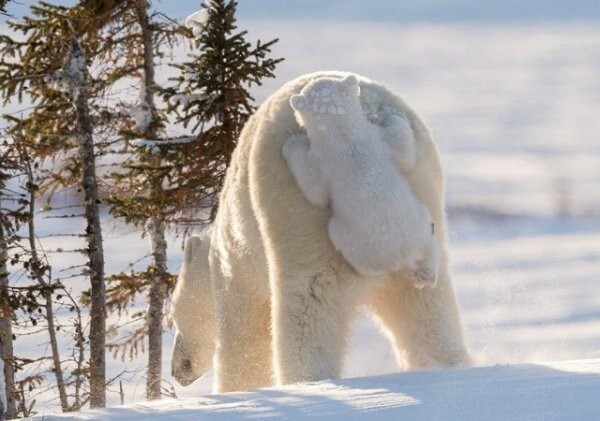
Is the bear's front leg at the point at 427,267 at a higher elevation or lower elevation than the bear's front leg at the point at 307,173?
lower

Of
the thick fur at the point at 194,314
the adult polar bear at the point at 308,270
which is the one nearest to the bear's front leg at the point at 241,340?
the adult polar bear at the point at 308,270

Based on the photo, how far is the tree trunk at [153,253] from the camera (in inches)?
654

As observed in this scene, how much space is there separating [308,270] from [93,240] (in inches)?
330

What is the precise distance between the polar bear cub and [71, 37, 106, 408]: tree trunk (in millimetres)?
8305

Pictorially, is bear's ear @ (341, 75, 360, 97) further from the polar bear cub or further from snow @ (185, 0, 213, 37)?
snow @ (185, 0, 213, 37)

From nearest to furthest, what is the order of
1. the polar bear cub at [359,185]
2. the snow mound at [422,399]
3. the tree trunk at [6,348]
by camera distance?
the snow mound at [422,399] → the polar bear cub at [359,185] → the tree trunk at [6,348]

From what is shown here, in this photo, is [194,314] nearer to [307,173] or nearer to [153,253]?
[307,173]

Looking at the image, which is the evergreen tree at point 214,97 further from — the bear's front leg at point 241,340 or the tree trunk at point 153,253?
the bear's front leg at point 241,340

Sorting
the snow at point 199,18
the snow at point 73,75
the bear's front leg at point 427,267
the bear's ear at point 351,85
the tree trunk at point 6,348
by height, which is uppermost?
→ the snow at point 199,18

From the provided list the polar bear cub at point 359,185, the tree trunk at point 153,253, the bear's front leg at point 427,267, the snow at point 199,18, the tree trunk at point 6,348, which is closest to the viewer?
the polar bear cub at point 359,185

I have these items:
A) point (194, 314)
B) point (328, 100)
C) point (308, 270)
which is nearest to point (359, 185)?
point (328, 100)

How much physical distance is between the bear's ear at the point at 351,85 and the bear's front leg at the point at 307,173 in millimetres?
441

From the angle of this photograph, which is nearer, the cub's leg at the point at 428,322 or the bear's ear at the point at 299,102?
the bear's ear at the point at 299,102

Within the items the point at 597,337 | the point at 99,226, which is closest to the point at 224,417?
the point at 597,337
